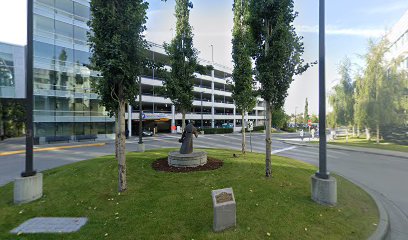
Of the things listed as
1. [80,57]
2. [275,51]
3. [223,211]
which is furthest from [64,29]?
[223,211]

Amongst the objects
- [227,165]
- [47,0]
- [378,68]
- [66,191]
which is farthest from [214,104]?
[66,191]

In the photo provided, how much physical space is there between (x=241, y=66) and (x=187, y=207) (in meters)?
10.2

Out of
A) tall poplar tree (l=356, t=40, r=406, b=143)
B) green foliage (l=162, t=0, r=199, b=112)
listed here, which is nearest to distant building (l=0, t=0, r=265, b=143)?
green foliage (l=162, t=0, r=199, b=112)

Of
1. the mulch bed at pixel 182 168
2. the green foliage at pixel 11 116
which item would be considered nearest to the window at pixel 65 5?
the green foliage at pixel 11 116

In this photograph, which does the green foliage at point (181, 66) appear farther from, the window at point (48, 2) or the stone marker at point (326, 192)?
the window at point (48, 2)

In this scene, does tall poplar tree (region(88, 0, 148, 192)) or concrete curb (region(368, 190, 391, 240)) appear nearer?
concrete curb (region(368, 190, 391, 240))

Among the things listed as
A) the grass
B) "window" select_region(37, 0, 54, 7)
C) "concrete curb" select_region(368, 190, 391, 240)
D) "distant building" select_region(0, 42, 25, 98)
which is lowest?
"concrete curb" select_region(368, 190, 391, 240)

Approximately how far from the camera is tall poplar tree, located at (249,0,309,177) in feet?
26.8

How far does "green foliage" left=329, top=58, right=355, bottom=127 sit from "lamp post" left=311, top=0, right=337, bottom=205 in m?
34.4

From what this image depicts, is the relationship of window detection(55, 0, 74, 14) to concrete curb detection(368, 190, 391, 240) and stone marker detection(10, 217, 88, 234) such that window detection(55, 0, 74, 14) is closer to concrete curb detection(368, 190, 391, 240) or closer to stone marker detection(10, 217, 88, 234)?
stone marker detection(10, 217, 88, 234)

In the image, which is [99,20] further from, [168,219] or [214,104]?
[214,104]

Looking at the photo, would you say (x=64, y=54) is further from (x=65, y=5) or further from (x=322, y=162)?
(x=322, y=162)

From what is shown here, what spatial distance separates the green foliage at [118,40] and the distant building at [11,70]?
29344mm

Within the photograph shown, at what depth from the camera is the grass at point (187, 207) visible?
4.74m
